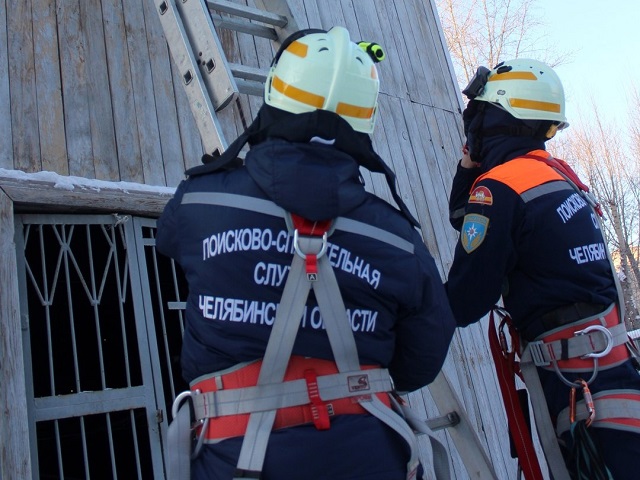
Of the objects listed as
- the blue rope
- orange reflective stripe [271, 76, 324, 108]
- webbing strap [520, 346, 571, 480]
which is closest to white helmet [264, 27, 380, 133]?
orange reflective stripe [271, 76, 324, 108]

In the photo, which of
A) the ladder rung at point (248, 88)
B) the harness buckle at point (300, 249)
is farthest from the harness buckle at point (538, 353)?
the ladder rung at point (248, 88)

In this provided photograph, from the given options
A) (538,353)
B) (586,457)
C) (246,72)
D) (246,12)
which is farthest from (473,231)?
(246,12)

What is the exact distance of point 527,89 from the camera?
2.91 metres

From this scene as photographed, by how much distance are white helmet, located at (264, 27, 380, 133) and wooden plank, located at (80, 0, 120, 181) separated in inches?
60.5

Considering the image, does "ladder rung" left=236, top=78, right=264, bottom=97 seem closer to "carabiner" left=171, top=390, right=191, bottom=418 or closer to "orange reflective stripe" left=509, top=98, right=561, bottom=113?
"orange reflective stripe" left=509, top=98, right=561, bottom=113

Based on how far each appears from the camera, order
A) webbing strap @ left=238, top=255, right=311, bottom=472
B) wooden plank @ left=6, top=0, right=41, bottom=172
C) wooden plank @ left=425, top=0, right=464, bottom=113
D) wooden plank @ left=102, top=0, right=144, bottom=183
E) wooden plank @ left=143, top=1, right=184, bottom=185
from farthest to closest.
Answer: wooden plank @ left=425, top=0, right=464, bottom=113, wooden plank @ left=143, top=1, right=184, bottom=185, wooden plank @ left=102, top=0, right=144, bottom=183, wooden plank @ left=6, top=0, right=41, bottom=172, webbing strap @ left=238, top=255, right=311, bottom=472

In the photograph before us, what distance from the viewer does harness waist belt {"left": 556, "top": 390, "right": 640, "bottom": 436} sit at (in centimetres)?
238

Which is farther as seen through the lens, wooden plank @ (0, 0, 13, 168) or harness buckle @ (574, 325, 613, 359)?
wooden plank @ (0, 0, 13, 168)

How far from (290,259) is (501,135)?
1643 mm

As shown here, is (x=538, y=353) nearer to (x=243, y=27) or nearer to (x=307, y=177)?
(x=307, y=177)

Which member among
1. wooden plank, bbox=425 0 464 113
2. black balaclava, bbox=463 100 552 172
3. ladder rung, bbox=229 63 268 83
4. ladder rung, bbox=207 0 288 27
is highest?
wooden plank, bbox=425 0 464 113

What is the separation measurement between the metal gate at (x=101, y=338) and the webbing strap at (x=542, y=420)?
141cm

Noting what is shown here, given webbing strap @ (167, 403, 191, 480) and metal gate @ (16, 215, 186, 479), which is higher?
metal gate @ (16, 215, 186, 479)

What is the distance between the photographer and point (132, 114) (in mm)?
3432
